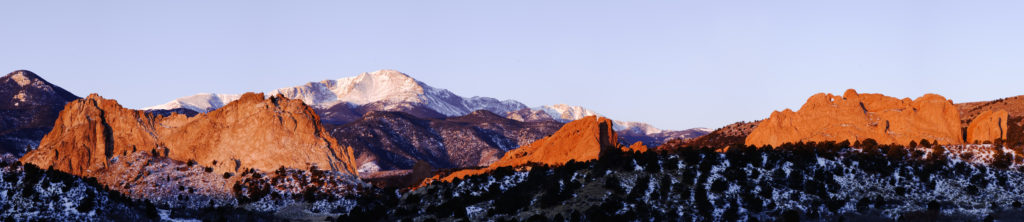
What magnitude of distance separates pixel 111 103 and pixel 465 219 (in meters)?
66.3

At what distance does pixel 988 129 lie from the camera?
102125 mm

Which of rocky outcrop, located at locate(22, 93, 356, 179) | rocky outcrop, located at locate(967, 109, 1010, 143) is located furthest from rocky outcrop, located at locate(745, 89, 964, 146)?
rocky outcrop, located at locate(22, 93, 356, 179)

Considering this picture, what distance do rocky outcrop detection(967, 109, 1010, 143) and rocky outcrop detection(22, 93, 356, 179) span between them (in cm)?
7421

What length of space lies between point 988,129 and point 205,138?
92183 mm

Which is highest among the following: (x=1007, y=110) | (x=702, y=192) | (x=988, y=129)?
(x=1007, y=110)

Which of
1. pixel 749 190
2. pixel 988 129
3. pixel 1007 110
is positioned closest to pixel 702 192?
pixel 749 190

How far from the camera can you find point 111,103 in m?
131

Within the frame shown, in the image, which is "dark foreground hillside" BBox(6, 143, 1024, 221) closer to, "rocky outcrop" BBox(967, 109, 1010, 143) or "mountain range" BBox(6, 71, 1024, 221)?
"mountain range" BBox(6, 71, 1024, 221)

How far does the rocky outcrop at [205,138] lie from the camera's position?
123875 millimetres

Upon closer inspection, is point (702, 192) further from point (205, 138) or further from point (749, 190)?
point (205, 138)

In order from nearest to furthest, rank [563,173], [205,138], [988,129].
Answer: [563,173]
[988,129]
[205,138]

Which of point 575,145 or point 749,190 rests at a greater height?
point 575,145

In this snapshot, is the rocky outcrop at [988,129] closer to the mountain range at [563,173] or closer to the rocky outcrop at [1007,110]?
the mountain range at [563,173]

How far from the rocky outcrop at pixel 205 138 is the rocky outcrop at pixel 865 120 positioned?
5595 centimetres
